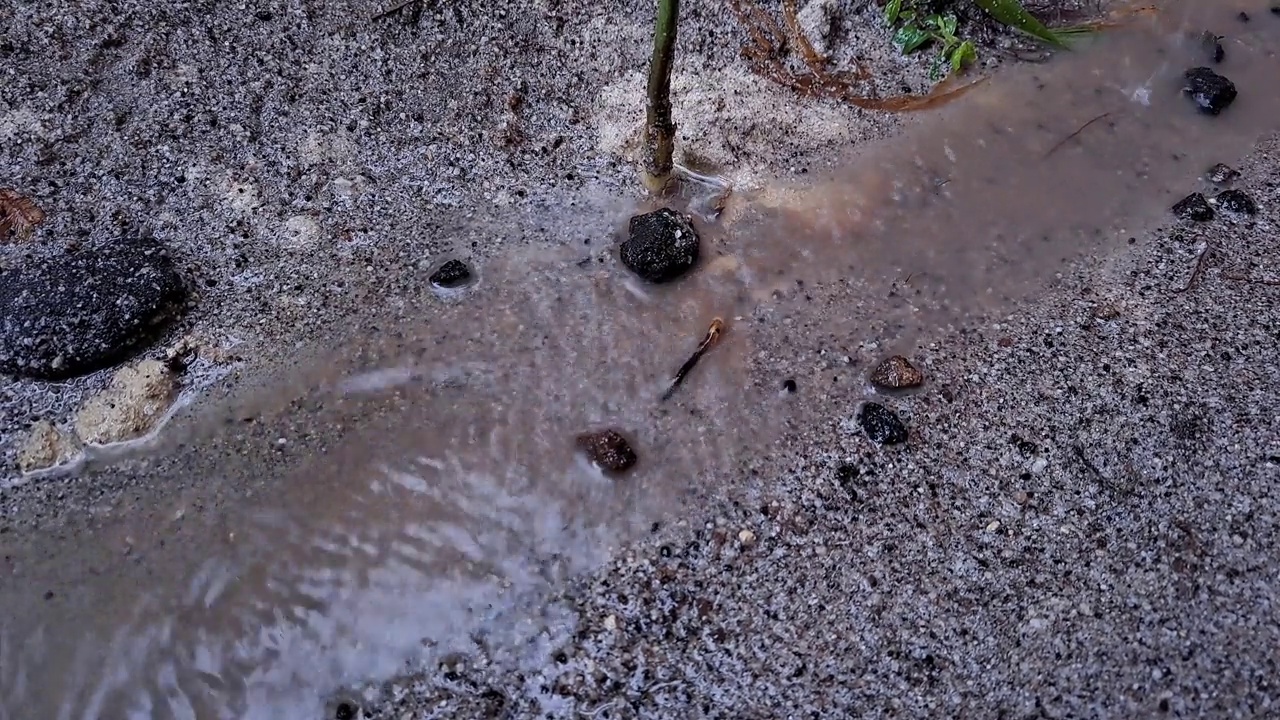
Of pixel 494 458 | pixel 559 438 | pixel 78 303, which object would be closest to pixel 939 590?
pixel 559 438

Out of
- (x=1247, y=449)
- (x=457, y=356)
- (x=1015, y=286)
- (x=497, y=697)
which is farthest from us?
(x=1015, y=286)

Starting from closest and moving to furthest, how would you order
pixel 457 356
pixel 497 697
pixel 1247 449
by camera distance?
pixel 497 697
pixel 1247 449
pixel 457 356

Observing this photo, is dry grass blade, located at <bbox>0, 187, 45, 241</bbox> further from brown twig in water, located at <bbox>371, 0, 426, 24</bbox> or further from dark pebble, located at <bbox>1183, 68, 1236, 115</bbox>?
dark pebble, located at <bbox>1183, 68, 1236, 115</bbox>

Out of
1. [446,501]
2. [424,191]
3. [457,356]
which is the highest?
[424,191]

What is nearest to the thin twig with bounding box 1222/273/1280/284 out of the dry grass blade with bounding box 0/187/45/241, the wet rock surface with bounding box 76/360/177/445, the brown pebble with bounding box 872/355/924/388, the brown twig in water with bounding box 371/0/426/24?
the brown pebble with bounding box 872/355/924/388

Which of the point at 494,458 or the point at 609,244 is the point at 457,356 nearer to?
the point at 494,458
